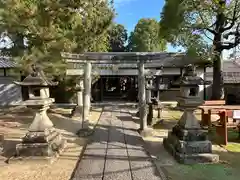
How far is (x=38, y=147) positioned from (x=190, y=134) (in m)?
3.84

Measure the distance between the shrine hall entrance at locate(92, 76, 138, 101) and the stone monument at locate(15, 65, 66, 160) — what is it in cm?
1455

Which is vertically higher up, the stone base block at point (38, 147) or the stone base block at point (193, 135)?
the stone base block at point (193, 135)

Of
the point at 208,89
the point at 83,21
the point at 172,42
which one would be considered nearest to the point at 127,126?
the point at 83,21

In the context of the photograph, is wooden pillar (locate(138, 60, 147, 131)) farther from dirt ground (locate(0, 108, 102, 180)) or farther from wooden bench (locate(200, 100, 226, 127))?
dirt ground (locate(0, 108, 102, 180))

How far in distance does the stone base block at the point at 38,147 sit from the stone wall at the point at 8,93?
569 inches

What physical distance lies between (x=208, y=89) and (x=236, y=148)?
531 inches

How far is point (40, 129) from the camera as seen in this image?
21.7 ft

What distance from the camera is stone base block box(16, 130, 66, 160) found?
6.29 metres

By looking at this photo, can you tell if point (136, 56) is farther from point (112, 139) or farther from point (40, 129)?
point (40, 129)

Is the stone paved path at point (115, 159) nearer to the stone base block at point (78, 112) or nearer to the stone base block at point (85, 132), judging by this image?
the stone base block at point (85, 132)

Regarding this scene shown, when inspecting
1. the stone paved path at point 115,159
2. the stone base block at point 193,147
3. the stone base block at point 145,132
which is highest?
the stone base block at point 193,147

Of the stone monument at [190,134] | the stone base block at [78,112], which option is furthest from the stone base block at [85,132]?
the stone base block at [78,112]

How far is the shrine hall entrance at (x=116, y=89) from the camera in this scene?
2188cm

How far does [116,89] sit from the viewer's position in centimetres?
2714
